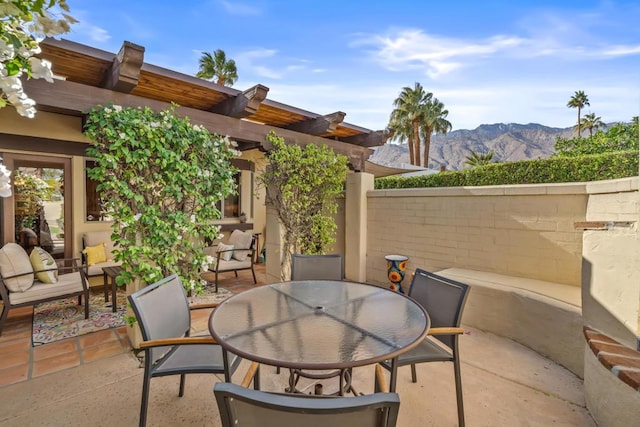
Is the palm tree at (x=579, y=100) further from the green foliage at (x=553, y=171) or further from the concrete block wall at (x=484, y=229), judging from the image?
the concrete block wall at (x=484, y=229)

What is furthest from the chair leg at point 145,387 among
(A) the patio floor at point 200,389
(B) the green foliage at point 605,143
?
(B) the green foliage at point 605,143

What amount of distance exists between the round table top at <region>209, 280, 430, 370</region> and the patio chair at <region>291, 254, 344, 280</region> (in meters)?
0.56

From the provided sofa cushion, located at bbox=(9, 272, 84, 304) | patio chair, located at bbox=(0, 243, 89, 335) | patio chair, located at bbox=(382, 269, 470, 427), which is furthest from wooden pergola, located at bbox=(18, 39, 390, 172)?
patio chair, located at bbox=(382, 269, 470, 427)

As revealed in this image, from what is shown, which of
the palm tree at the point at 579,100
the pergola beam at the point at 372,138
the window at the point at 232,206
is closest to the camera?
the pergola beam at the point at 372,138

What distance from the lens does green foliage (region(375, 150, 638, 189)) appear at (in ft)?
15.0

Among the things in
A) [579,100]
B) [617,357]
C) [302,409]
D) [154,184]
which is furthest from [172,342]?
[579,100]

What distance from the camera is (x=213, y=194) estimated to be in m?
3.61

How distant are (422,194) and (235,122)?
116 inches

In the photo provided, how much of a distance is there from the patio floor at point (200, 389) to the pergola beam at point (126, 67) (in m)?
2.61

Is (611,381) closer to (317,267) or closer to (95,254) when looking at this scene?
(317,267)

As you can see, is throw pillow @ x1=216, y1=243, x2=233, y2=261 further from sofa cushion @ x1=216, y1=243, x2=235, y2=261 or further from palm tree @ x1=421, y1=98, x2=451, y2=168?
palm tree @ x1=421, y1=98, x2=451, y2=168

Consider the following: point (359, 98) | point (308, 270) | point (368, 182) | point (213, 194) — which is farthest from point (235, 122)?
point (359, 98)

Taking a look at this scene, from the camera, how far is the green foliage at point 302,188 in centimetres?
452

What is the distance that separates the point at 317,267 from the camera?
3.28 meters
